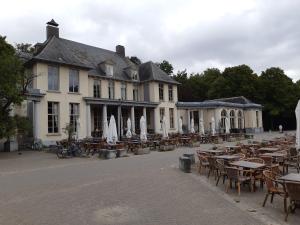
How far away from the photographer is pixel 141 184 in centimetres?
919

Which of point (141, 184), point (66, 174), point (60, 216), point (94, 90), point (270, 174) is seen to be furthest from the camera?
point (94, 90)

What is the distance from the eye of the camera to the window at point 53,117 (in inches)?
996

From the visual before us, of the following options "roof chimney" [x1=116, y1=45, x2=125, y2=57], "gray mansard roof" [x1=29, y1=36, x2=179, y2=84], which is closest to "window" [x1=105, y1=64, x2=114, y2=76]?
"gray mansard roof" [x1=29, y1=36, x2=179, y2=84]

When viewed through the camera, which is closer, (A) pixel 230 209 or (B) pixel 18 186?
(A) pixel 230 209

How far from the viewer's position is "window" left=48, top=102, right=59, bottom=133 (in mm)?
25297

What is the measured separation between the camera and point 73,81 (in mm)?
27266

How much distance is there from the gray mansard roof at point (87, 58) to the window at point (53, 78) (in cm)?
79

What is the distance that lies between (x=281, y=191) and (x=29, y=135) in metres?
22.2

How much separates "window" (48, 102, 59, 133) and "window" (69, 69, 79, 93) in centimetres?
217

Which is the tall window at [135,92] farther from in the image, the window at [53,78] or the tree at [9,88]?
the tree at [9,88]

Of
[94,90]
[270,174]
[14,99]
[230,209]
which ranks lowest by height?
[230,209]

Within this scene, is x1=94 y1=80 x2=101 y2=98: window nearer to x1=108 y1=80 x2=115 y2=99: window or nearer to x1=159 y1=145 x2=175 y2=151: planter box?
x1=108 y1=80 x2=115 y2=99: window

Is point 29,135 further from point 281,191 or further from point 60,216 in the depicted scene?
point 281,191

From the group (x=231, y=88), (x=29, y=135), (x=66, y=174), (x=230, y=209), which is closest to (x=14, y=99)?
(x=29, y=135)
